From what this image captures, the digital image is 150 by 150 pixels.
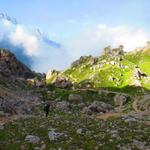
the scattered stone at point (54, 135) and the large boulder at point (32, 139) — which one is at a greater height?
the scattered stone at point (54, 135)

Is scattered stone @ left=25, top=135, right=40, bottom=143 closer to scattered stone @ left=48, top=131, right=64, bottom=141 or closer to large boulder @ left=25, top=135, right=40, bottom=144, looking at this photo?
large boulder @ left=25, top=135, right=40, bottom=144

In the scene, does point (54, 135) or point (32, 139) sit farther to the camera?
point (54, 135)

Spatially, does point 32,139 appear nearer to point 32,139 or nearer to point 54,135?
point 32,139

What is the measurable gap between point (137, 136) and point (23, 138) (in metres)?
11.4

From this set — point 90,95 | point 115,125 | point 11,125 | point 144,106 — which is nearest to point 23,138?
point 11,125

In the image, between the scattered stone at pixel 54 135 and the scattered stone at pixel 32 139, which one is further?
the scattered stone at pixel 54 135

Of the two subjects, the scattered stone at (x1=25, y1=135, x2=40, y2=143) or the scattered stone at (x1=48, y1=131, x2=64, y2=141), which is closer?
the scattered stone at (x1=25, y1=135, x2=40, y2=143)

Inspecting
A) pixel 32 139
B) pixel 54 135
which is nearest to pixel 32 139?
pixel 32 139

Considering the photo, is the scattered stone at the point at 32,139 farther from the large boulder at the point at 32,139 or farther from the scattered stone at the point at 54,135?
the scattered stone at the point at 54,135

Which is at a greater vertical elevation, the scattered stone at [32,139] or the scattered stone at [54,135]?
the scattered stone at [54,135]

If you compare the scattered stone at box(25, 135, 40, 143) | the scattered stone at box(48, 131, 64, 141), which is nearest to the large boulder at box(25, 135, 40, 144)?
the scattered stone at box(25, 135, 40, 143)

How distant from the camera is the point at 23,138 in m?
42.6

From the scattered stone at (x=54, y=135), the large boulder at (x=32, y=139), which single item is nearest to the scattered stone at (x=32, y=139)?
the large boulder at (x=32, y=139)

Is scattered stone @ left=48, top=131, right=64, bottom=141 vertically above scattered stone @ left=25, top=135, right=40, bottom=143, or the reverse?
scattered stone @ left=48, top=131, right=64, bottom=141
